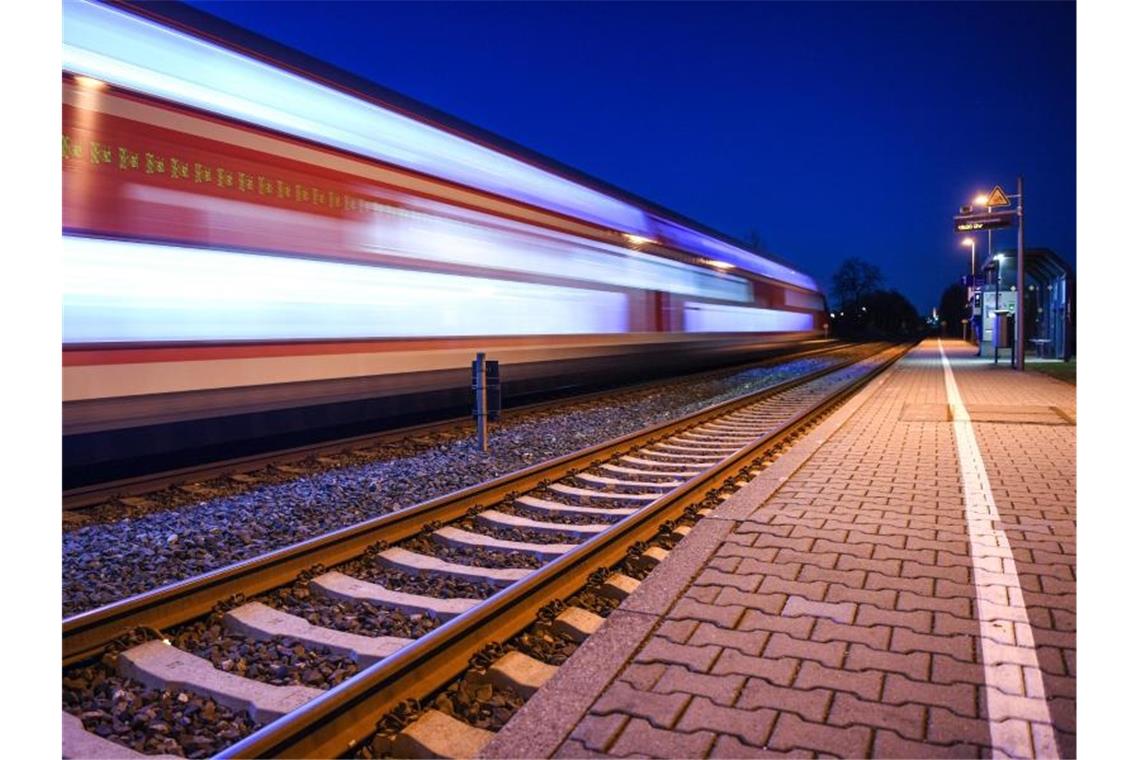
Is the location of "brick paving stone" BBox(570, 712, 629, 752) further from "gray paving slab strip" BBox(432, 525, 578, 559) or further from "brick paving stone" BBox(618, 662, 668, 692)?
"gray paving slab strip" BBox(432, 525, 578, 559)

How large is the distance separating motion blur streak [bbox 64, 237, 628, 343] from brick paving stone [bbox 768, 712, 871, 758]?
5258mm

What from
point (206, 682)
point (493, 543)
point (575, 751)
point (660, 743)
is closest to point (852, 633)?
point (660, 743)

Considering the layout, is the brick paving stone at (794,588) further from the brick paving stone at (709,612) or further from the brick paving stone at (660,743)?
the brick paving stone at (660,743)

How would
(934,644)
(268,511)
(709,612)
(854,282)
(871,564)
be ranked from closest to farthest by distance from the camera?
(934,644)
(709,612)
(871,564)
(268,511)
(854,282)

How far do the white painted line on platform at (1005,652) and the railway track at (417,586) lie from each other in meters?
1.68

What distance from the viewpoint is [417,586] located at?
14.5ft

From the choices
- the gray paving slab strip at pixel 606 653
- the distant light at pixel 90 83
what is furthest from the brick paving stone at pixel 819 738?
the distant light at pixel 90 83

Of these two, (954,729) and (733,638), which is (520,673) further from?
(954,729)

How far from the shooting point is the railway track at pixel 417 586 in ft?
9.75

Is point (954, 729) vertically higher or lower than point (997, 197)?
lower

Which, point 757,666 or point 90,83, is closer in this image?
point 757,666

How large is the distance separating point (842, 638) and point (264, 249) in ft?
18.6

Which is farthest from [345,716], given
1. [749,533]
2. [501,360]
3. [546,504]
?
[501,360]

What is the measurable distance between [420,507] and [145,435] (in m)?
3.05
